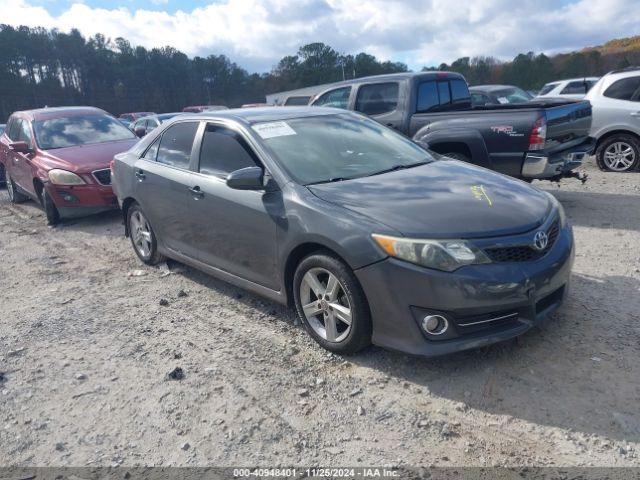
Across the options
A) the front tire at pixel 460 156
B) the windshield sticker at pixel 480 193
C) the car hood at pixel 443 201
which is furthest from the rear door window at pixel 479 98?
the windshield sticker at pixel 480 193

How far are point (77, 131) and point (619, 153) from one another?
965 cm

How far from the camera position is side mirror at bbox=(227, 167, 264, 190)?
13.1 ft

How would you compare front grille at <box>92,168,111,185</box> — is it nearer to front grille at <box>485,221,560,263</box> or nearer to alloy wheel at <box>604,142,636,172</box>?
front grille at <box>485,221,560,263</box>

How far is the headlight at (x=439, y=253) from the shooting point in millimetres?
3213

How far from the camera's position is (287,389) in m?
3.45

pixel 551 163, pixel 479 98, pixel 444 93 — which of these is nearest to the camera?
pixel 551 163

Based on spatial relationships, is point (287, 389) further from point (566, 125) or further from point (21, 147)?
point (21, 147)

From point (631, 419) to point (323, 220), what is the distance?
2.07 meters


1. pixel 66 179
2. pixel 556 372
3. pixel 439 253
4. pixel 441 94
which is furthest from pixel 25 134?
pixel 556 372

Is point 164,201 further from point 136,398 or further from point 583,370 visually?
point 583,370

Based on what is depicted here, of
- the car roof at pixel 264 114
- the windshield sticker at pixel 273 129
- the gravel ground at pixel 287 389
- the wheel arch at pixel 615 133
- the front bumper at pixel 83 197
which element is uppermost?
the car roof at pixel 264 114

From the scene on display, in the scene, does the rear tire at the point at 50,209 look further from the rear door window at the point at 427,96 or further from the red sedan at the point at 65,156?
the rear door window at the point at 427,96

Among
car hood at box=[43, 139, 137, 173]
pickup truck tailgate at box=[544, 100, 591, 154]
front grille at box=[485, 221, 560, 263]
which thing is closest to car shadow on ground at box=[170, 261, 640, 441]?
front grille at box=[485, 221, 560, 263]

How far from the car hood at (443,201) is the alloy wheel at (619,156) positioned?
23.0 feet
